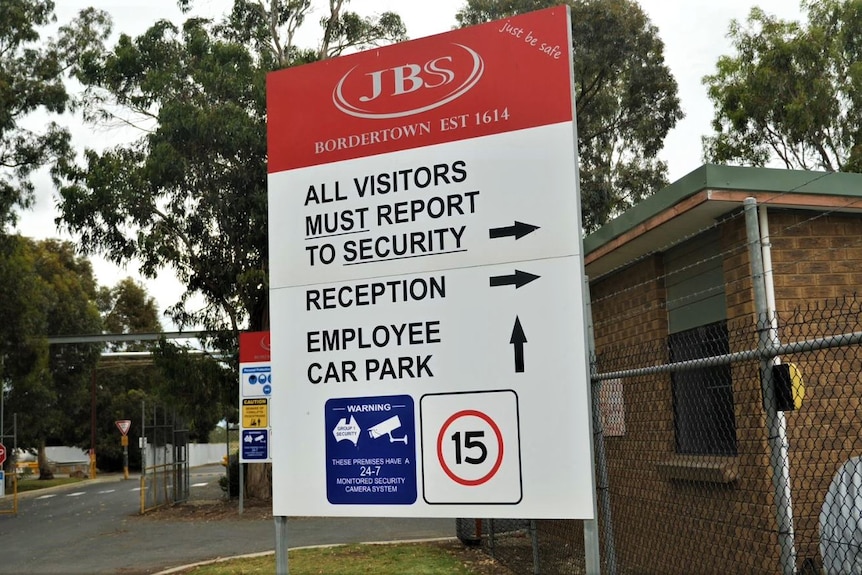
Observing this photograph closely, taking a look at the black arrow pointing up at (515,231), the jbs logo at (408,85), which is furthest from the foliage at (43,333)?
the black arrow pointing up at (515,231)

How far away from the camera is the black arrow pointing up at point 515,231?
4684 millimetres

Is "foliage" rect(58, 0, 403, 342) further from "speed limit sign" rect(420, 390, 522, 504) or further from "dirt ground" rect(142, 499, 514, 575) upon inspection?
"speed limit sign" rect(420, 390, 522, 504)

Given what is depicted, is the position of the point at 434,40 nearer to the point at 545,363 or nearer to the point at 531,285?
the point at 531,285

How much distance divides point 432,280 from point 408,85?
106 cm

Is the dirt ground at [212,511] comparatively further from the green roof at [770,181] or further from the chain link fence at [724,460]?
the green roof at [770,181]

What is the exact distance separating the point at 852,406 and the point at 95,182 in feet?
60.8

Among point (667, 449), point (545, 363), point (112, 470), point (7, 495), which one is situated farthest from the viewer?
point (112, 470)

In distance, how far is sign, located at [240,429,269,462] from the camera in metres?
17.2

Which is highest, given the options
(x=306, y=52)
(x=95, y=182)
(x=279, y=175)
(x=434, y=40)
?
(x=306, y=52)

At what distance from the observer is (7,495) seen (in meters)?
31.3

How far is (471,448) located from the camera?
15.4ft

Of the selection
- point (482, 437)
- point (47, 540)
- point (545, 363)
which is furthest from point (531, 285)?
point (47, 540)

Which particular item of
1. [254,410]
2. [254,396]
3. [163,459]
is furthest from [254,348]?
[163,459]

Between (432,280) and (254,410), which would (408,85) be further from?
(254,410)
